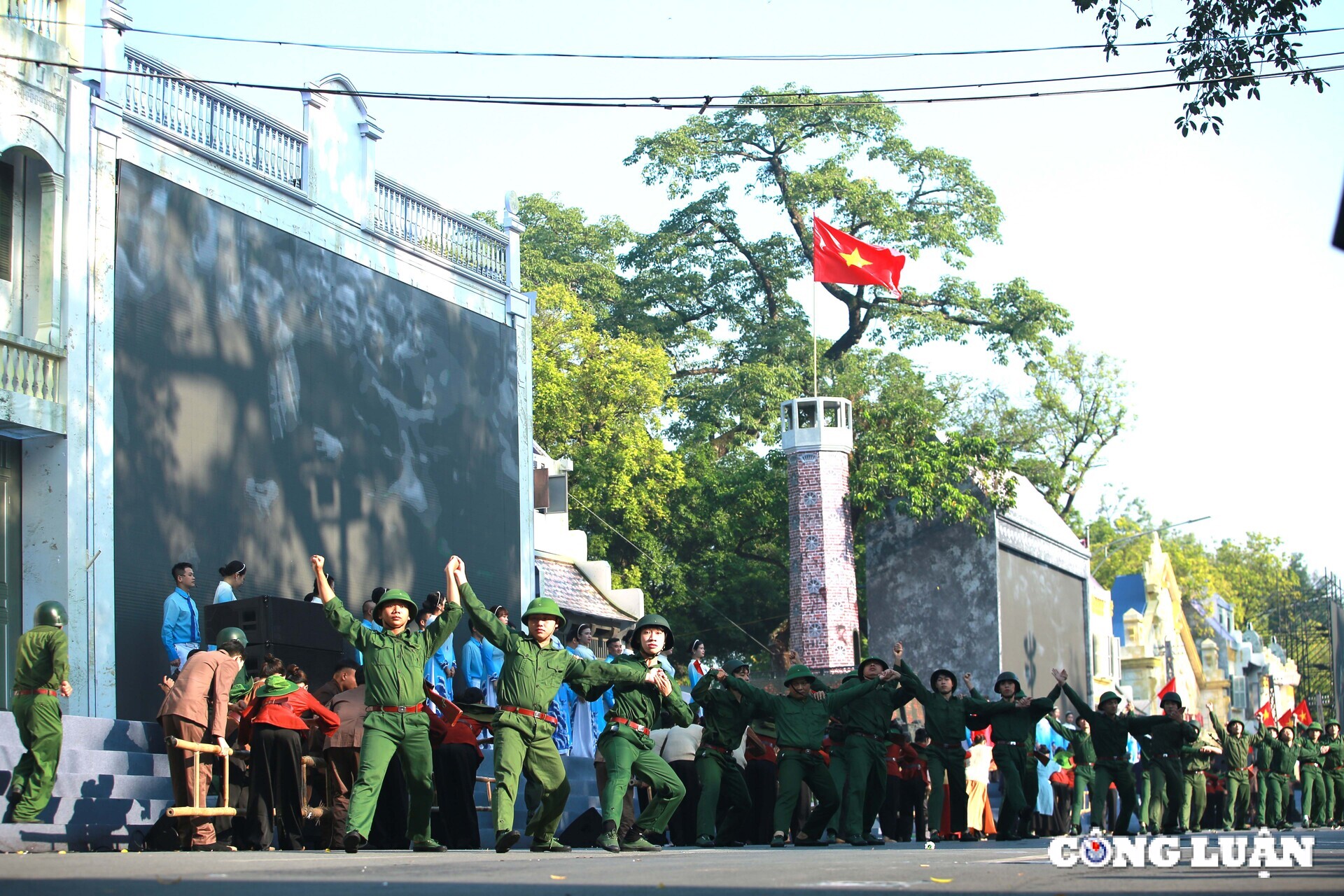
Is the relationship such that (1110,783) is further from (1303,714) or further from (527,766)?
(1303,714)

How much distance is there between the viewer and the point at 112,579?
17562mm


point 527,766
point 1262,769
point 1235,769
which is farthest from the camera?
point 1262,769

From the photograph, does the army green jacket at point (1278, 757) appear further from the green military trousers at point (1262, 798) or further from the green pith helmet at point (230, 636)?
the green pith helmet at point (230, 636)

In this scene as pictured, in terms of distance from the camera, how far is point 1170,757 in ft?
66.1

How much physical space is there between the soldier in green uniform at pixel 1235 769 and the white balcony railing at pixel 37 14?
57.6 ft

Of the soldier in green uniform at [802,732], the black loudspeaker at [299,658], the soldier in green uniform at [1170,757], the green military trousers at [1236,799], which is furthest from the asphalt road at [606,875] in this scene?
the green military trousers at [1236,799]

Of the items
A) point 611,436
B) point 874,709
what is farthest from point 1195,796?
point 611,436

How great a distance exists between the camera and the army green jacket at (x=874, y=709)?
16.0 meters

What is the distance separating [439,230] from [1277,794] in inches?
575

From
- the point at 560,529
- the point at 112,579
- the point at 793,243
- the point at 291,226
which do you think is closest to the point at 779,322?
the point at 793,243

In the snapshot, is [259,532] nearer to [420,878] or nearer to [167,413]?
[167,413]

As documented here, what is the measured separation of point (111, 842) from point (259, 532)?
6.85m

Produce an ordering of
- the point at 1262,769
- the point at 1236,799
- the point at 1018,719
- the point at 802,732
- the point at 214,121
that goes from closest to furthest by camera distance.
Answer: the point at 802,732 < the point at 1018,719 < the point at 214,121 < the point at 1236,799 < the point at 1262,769

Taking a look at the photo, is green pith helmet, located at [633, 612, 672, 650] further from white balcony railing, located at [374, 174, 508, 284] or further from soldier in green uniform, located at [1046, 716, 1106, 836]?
white balcony railing, located at [374, 174, 508, 284]
